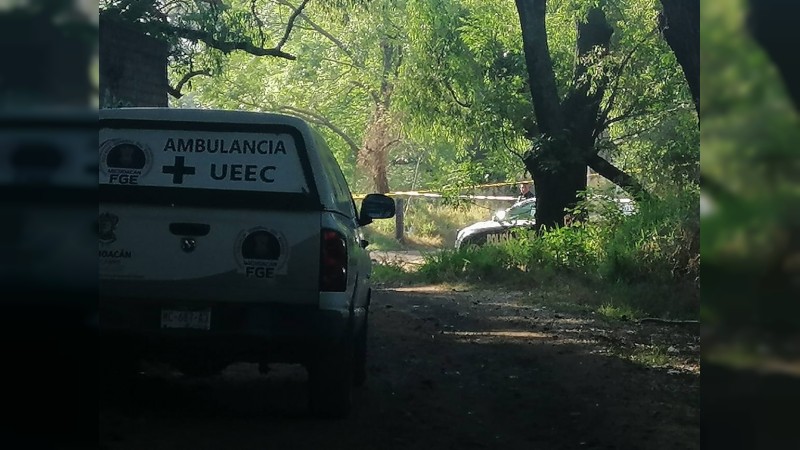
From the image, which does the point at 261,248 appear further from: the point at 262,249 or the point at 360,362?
the point at 360,362

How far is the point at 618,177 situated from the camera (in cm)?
1465

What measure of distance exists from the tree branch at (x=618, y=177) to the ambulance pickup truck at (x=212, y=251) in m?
8.80

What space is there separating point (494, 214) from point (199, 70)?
667cm

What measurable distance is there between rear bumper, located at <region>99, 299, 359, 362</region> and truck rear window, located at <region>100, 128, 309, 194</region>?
2.11 feet

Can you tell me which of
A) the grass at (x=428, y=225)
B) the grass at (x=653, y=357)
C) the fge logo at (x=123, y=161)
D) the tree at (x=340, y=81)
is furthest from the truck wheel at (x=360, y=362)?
the grass at (x=428, y=225)

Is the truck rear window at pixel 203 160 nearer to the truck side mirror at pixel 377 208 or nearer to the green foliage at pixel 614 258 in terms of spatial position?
the truck side mirror at pixel 377 208

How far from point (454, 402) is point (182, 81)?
4.86m

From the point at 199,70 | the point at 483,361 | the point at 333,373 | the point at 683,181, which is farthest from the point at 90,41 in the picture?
the point at 683,181

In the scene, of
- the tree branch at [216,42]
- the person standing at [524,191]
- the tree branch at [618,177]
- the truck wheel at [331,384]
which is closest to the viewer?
the truck wheel at [331,384]

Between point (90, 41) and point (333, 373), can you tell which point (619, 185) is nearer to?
point (333, 373)

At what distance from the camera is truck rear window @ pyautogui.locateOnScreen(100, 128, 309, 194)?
569cm

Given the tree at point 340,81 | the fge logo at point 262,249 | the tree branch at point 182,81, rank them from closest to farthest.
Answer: the fge logo at point 262,249 → the tree branch at point 182,81 → the tree at point 340,81

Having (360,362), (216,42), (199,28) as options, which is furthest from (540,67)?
(360,362)

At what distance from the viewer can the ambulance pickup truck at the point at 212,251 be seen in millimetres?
5488
